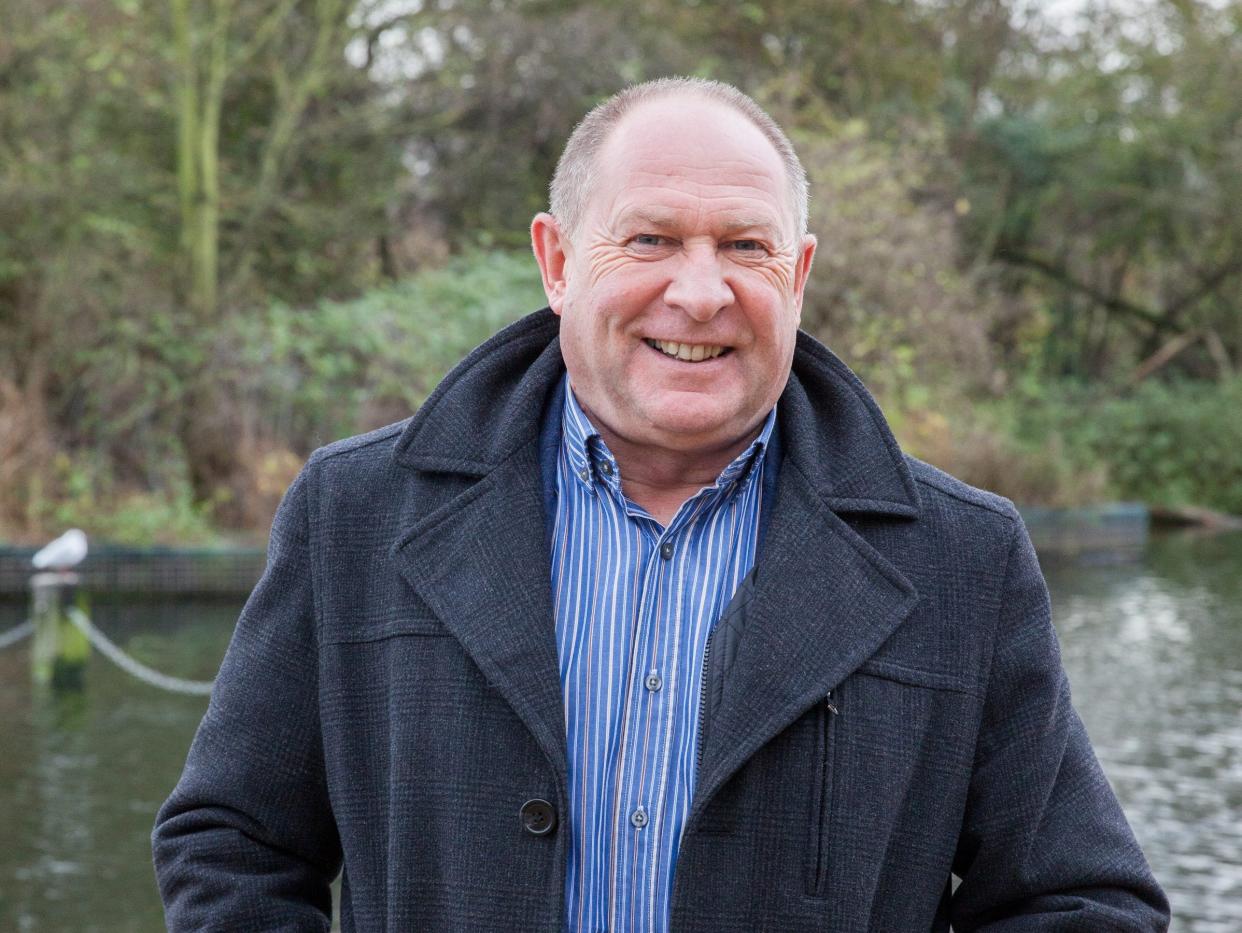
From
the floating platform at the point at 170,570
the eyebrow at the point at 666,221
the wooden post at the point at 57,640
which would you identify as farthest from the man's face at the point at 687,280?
the floating platform at the point at 170,570

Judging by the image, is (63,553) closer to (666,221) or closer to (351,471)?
(351,471)

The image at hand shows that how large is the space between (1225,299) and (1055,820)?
80.9ft

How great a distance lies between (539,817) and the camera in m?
1.69

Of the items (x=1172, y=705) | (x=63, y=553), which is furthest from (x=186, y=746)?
(x=1172, y=705)

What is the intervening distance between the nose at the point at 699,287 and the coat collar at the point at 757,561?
0.21m

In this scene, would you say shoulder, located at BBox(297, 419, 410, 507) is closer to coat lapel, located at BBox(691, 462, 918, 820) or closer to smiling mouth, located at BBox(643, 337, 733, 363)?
smiling mouth, located at BBox(643, 337, 733, 363)

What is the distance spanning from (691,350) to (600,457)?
0.57ft

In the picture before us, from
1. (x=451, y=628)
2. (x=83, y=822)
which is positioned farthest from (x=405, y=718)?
(x=83, y=822)

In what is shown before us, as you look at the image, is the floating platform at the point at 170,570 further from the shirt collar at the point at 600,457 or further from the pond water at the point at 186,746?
the shirt collar at the point at 600,457

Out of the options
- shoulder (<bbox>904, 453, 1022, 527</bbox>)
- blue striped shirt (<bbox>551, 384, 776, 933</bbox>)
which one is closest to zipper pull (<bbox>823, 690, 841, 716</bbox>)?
blue striped shirt (<bbox>551, 384, 776, 933</bbox>)

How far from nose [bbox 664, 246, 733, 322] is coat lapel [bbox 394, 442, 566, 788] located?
0.27 m

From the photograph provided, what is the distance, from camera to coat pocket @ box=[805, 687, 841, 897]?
5.52 feet

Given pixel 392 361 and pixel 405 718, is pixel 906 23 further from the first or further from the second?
pixel 405 718

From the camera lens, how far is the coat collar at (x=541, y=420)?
186 cm
